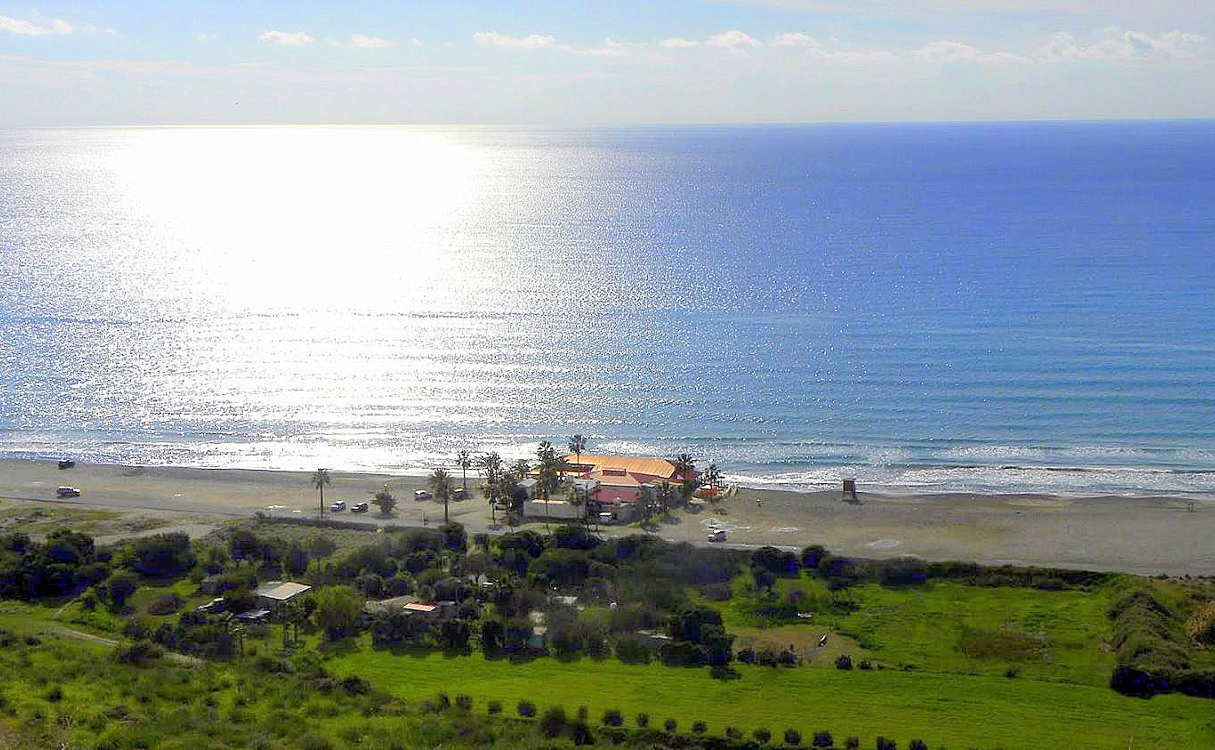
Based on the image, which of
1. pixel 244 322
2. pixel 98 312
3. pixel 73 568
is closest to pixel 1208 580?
pixel 73 568

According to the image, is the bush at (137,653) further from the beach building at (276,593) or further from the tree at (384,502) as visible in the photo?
the tree at (384,502)

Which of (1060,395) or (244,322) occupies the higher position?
(244,322)

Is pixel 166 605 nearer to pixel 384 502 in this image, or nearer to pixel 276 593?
pixel 276 593

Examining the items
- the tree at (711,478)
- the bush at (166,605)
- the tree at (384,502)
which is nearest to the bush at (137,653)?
the bush at (166,605)

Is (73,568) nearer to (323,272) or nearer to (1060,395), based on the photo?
(1060,395)

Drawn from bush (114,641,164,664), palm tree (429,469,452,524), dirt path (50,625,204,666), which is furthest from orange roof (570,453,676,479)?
bush (114,641,164,664)
